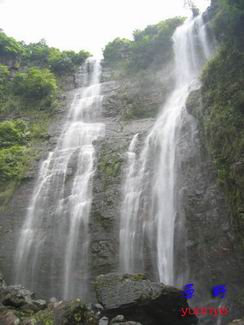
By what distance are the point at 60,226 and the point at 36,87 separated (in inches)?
533

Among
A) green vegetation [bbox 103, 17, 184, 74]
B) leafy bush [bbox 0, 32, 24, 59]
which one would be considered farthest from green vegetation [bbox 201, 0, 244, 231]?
leafy bush [bbox 0, 32, 24, 59]

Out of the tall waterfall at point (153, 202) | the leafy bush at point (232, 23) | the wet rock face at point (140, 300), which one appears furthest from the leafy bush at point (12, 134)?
the wet rock face at point (140, 300)

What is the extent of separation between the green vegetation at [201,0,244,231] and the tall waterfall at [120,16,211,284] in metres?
1.90

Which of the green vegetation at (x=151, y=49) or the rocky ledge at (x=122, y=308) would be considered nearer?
the rocky ledge at (x=122, y=308)

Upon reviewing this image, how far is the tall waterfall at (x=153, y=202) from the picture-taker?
10844mm

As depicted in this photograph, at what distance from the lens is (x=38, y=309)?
9.06 m

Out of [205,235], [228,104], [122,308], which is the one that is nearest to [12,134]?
[228,104]

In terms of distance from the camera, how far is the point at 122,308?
7.34 m

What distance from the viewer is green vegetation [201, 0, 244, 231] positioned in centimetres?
967

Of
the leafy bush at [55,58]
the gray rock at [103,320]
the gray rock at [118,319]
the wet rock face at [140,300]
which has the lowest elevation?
the gray rock at [103,320]

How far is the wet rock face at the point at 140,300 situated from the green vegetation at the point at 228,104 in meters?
2.75

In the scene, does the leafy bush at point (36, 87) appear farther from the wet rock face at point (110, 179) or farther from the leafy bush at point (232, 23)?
the leafy bush at point (232, 23)

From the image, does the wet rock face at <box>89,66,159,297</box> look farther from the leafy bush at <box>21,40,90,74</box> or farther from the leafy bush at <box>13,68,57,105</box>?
the leafy bush at <box>21,40,90,74</box>

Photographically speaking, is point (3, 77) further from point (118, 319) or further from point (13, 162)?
point (118, 319)
